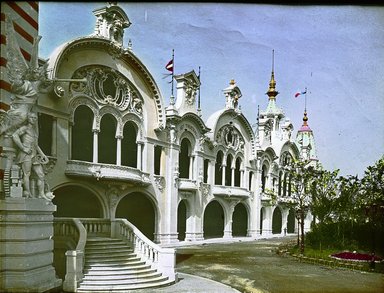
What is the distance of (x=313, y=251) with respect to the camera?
88.0ft

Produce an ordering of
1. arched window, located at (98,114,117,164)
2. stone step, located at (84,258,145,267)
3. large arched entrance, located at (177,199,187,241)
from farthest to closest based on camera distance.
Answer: large arched entrance, located at (177,199,187,241)
arched window, located at (98,114,117,164)
stone step, located at (84,258,145,267)

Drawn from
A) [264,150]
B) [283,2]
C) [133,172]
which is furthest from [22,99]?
[264,150]

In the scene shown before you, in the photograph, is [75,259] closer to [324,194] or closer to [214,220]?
[324,194]

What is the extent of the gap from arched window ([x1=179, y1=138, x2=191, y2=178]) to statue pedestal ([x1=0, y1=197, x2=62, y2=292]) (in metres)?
19.8

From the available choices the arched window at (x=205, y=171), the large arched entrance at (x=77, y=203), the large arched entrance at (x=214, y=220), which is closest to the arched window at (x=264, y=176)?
the large arched entrance at (x=214, y=220)

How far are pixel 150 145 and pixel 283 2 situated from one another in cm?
1827

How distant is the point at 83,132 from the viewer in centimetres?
2333

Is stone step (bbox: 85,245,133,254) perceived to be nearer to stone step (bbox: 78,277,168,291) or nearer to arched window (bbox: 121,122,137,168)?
stone step (bbox: 78,277,168,291)

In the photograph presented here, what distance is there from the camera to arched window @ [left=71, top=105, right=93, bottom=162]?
904 inches

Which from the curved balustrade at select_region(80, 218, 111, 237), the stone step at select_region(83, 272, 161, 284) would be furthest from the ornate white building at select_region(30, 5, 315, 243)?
the stone step at select_region(83, 272, 161, 284)

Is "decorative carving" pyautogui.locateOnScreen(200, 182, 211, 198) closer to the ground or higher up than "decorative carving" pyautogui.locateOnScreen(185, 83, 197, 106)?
closer to the ground

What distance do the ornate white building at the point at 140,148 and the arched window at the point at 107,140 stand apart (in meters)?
0.06

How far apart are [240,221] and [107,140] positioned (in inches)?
755

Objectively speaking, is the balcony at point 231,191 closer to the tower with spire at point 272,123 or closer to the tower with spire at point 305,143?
the tower with spire at point 272,123
